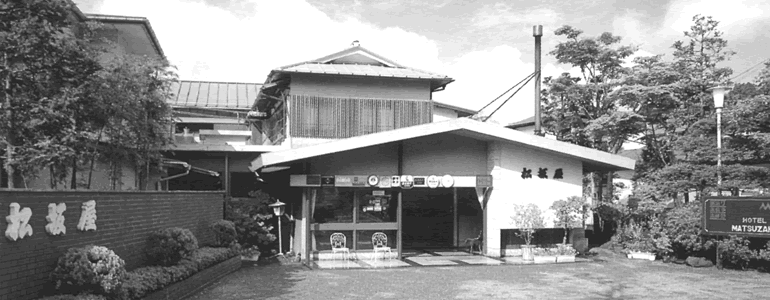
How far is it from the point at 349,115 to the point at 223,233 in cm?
645

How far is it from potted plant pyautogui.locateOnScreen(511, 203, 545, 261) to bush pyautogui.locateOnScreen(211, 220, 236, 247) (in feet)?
24.2

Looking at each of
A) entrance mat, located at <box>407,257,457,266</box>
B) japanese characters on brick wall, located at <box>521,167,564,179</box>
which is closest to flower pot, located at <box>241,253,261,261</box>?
entrance mat, located at <box>407,257,457,266</box>

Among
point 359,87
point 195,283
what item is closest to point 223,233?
point 195,283

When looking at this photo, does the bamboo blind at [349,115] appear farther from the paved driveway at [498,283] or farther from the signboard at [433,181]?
the paved driveway at [498,283]

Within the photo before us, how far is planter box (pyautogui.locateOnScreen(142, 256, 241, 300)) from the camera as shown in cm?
1005

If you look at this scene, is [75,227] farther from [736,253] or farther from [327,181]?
[736,253]

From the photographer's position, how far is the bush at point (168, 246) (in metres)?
10.8

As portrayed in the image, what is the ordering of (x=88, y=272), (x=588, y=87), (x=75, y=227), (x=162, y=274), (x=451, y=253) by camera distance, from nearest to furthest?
1. (x=88, y=272)
2. (x=75, y=227)
3. (x=162, y=274)
4. (x=451, y=253)
5. (x=588, y=87)

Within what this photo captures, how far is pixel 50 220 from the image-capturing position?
734 centimetres

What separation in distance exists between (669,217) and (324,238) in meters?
9.21

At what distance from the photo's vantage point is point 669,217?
58.6 ft

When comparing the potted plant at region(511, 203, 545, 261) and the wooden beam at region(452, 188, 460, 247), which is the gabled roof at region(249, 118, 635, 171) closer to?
the potted plant at region(511, 203, 545, 261)

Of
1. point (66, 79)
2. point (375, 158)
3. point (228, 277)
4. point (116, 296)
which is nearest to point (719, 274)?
point (375, 158)

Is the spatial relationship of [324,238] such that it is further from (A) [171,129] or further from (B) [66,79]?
(B) [66,79]
